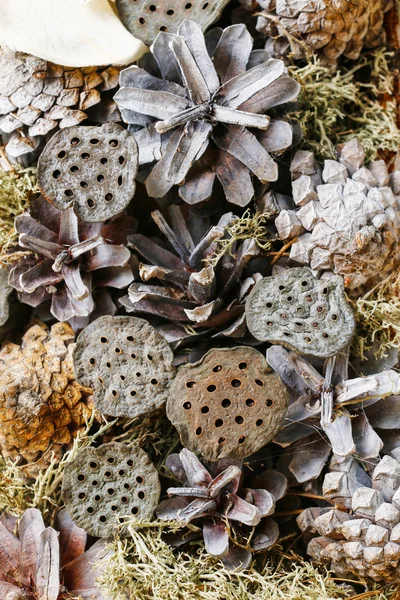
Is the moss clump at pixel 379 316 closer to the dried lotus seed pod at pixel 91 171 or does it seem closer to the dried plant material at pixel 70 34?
the dried lotus seed pod at pixel 91 171

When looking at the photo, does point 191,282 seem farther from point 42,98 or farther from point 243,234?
point 42,98

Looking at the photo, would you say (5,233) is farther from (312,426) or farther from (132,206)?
(312,426)

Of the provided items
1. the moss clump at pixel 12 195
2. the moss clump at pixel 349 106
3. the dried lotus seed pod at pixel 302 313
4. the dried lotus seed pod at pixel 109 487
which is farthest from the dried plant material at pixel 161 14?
the dried lotus seed pod at pixel 109 487

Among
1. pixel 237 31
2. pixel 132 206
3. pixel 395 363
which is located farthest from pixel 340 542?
pixel 237 31

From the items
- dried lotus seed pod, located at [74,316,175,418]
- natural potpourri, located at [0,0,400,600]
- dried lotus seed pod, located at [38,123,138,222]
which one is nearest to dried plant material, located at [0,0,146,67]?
natural potpourri, located at [0,0,400,600]

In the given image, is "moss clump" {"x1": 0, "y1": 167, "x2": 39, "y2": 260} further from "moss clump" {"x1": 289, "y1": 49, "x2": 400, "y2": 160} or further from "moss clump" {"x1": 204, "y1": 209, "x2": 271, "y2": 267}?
"moss clump" {"x1": 289, "y1": 49, "x2": 400, "y2": 160}
